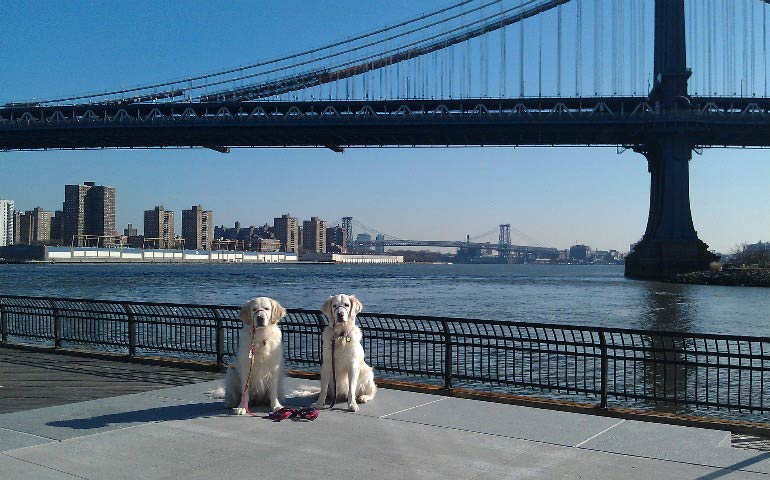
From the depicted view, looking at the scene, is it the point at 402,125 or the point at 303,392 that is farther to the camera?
the point at 402,125

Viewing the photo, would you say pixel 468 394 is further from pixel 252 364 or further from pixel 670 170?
pixel 670 170

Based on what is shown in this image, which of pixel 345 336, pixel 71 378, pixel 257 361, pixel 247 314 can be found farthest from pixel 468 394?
pixel 71 378

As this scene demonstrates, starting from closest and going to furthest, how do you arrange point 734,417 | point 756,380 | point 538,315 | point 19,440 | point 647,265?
1. point 19,440
2. point 734,417
3. point 756,380
4. point 538,315
5. point 647,265

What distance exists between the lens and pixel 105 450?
6.42 metres

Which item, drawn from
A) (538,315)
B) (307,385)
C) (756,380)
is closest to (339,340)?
(307,385)

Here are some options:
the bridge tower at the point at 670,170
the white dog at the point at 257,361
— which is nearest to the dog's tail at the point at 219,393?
the white dog at the point at 257,361

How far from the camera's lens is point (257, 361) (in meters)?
7.71

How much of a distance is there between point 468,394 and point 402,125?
68.1 meters

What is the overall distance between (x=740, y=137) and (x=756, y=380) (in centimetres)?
6795

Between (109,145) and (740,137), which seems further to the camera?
(109,145)

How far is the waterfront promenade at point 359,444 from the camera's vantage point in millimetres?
5914

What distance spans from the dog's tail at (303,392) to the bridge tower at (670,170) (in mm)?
72389

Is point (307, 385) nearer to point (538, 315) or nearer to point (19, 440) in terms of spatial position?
point (19, 440)

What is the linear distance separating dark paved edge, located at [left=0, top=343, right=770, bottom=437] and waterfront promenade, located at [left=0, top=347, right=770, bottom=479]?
385mm
